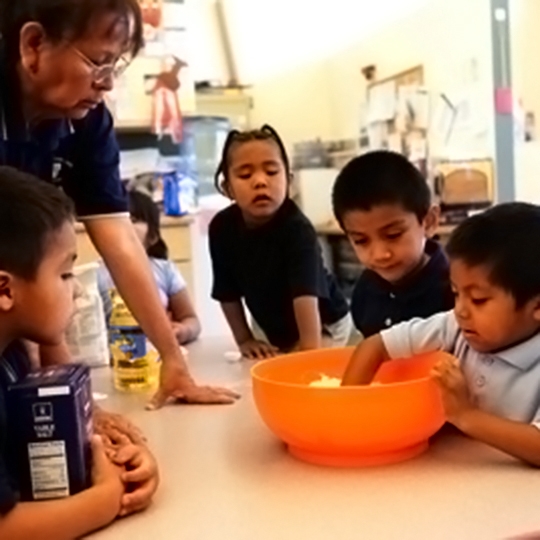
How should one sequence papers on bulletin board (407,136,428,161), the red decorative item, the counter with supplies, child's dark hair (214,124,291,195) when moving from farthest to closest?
1. papers on bulletin board (407,136,428,161)
2. the red decorative item
3. child's dark hair (214,124,291,195)
4. the counter with supplies

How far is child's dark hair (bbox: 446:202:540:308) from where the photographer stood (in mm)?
939

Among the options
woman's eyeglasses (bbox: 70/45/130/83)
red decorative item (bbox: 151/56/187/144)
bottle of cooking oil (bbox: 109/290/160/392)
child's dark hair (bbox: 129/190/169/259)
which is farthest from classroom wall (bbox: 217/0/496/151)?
woman's eyeglasses (bbox: 70/45/130/83)

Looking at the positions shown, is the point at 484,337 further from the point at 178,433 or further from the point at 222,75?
the point at 222,75

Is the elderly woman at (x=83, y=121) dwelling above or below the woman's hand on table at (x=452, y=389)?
above

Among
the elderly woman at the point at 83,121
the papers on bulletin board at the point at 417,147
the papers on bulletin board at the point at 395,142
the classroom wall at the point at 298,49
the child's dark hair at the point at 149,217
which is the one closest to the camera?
the elderly woman at the point at 83,121

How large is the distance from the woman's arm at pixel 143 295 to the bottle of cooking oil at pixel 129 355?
2.5 inches

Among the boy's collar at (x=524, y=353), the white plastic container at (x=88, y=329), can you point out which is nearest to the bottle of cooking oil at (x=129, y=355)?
the white plastic container at (x=88, y=329)

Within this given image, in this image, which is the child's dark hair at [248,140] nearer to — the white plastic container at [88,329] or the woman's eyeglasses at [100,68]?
the white plastic container at [88,329]

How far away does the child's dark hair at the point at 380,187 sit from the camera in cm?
127

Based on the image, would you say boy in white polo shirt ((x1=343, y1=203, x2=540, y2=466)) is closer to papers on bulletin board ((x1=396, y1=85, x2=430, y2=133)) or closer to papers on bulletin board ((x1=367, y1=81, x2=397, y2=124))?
papers on bulletin board ((x1=396, y1=85, x2=430, y2=133))

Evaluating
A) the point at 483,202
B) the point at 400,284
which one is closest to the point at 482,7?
the point at 483,202

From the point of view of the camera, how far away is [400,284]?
132 centimetres

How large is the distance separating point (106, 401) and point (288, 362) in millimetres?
331

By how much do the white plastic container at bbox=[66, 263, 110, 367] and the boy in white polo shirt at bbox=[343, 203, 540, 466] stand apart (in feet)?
2.79
